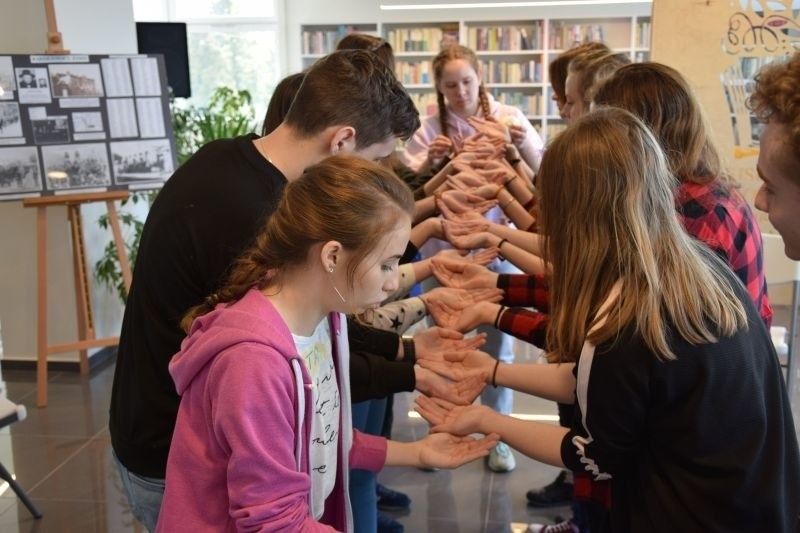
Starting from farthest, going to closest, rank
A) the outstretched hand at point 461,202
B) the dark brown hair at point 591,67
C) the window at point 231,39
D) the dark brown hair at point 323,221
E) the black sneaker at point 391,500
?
the window at point 231,39
the black sneaker at point 391,500
the outstretched hand at point 461,202
the dark brown hair at point 591,67
the dark brown hair at point 323,221

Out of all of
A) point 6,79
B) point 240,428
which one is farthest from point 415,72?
point 240,428

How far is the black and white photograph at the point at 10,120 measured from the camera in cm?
383

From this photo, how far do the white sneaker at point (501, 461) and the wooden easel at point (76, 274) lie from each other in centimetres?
202

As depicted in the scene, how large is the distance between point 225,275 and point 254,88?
7.75 meters

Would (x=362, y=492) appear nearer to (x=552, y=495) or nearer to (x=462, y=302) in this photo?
(x=462, y=302)

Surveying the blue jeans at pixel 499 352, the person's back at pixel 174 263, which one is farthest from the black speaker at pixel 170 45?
the person's back at pixel 174 263

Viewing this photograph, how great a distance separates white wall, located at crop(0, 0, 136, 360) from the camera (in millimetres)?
4117

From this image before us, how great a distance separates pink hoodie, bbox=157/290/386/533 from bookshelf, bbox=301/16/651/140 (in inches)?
280

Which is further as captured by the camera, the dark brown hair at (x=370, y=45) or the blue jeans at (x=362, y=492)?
the dark brown hair at (x=370, y=45)

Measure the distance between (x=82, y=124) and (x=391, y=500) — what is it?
252 cm

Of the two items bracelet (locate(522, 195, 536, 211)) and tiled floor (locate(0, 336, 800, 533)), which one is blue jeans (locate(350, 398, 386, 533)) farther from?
bracelet (locate(522, 195, 536, 211))

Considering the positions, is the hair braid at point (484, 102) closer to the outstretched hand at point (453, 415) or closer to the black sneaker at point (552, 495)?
the black sneaker at point (552, 495)

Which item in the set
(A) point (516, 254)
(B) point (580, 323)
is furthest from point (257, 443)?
(A) point (516, 254)

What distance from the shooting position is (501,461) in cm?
317
